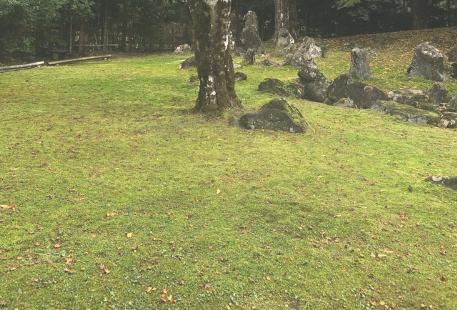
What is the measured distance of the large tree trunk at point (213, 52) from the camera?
10.9m

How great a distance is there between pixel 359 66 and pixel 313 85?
3.10m

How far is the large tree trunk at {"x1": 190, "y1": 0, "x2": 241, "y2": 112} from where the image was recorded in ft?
35.7

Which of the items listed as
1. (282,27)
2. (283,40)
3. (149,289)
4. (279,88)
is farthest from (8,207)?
(282,27)

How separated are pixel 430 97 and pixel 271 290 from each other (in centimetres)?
1111

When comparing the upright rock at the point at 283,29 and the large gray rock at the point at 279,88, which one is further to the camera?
the upright rock at the point at 283,29

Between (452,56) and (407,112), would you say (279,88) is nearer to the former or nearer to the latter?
(407,112)

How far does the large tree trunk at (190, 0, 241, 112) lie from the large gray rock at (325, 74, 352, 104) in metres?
4.26

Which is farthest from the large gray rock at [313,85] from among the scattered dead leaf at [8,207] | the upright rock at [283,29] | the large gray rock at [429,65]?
the scattered dead leaf at [8,207]

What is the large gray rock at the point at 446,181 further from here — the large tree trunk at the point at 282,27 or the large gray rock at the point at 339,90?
the large tree trunk at the point at 282,27

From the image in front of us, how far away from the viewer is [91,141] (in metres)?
9.57

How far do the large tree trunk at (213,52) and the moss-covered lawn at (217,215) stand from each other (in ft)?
2.05

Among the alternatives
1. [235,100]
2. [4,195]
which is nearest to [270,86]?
[235,100]

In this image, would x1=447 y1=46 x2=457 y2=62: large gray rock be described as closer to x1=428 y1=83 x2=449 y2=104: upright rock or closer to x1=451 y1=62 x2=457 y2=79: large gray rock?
x1=451 y1=62 x2=457 y2=79: large gray rock

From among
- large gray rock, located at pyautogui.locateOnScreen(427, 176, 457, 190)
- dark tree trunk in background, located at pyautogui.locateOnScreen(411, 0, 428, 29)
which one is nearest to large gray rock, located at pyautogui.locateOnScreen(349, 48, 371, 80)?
large gray rock, located at pyautogui.locateOnScreen(427, 176, 457, 190)
